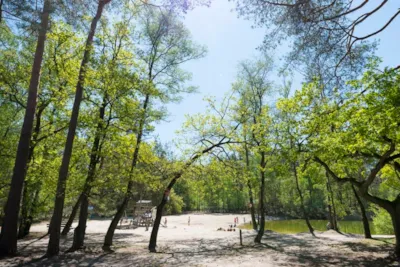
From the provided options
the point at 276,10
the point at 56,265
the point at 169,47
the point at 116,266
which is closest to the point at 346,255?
the point at 116,266

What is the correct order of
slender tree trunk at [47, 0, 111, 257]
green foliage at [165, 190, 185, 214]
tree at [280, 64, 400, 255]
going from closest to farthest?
tree at [280, 64, 400, 255], slender tree trunk at [47, 0, 111, 257], green foliage at [165, 190, 185, 214]

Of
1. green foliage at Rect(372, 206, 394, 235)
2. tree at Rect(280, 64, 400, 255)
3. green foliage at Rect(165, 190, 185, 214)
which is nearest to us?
tree at Rect(280, 64, 400, 255)

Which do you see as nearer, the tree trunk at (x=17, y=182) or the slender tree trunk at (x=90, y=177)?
the tree trunk at (x=17, y=182)

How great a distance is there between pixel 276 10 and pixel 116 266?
9279 mm

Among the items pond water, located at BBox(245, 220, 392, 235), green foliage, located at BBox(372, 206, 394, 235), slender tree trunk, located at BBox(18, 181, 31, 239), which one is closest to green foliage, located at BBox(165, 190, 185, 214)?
pond water, located at BBox(245, 220, 392, 235)

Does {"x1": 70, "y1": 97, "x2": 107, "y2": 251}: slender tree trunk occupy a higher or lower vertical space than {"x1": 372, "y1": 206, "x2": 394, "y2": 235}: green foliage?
higher

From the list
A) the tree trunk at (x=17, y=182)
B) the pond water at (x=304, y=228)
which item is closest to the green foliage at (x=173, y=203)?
the pond water at (x=304, y=228)

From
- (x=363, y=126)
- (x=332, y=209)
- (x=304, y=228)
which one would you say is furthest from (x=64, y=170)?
(x=304, y=228)

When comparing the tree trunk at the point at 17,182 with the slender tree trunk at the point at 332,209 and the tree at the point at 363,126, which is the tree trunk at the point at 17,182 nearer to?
the tree at the point at 363,126

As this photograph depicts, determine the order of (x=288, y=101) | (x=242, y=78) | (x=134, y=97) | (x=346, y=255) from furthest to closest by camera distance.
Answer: (x=242, y=78)
(x=288, y=101)
(x=134, y=97)
(x=346, y=255)

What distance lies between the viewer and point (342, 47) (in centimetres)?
840

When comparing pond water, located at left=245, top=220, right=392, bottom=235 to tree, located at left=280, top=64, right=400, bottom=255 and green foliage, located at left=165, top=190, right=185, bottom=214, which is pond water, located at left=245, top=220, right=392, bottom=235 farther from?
tree, located at left=280, top=64, right=400, bottom=255

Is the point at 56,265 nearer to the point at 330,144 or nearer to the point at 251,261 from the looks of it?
the point at 251,261

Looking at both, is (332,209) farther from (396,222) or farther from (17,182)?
(17,182)
